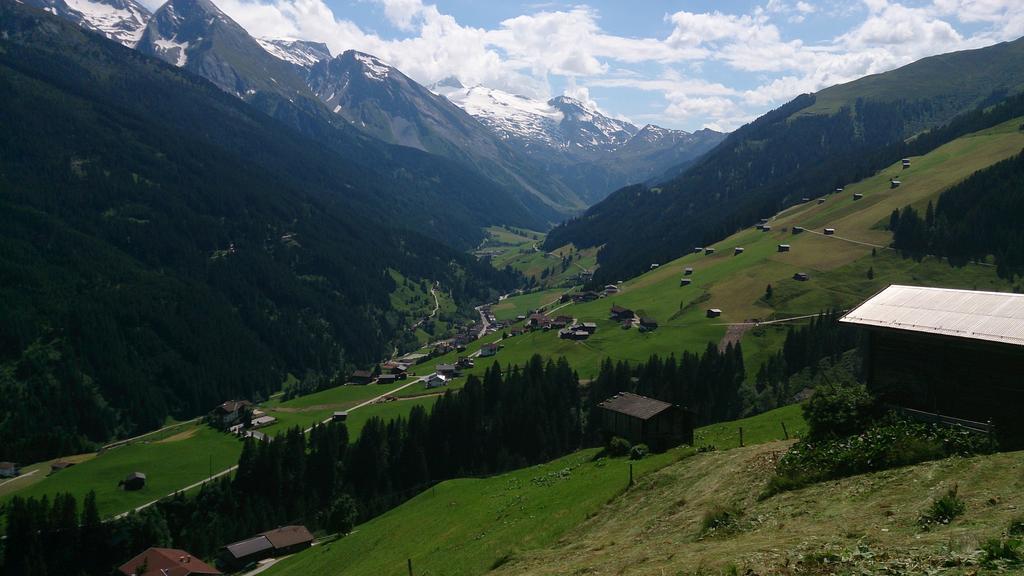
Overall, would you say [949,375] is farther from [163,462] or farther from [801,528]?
[163,462]

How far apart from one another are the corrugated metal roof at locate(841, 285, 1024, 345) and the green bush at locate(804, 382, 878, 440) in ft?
16.8

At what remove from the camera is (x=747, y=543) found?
24.9 m

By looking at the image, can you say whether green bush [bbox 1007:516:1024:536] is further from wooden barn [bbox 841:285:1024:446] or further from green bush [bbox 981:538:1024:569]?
wooden barn [bbox 841:285:1024:446]

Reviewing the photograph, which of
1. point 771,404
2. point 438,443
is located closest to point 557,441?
point 438,443

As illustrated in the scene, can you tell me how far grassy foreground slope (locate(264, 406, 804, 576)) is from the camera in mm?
Result: 44562

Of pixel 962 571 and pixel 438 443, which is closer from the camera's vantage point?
pixel 962 571

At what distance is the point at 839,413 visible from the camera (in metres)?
34.6

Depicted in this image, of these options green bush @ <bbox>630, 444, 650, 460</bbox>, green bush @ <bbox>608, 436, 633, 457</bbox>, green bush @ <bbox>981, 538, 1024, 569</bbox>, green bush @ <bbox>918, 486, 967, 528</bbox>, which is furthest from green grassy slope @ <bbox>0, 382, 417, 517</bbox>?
green bush @ <bbox>981, 538, 1024, 569</bbox>

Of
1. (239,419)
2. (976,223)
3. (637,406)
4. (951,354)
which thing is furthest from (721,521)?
(976,223)

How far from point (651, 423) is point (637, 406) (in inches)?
127

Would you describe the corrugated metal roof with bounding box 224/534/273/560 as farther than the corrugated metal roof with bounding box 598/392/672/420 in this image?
Yes

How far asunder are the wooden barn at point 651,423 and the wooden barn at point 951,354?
29254 millimetres

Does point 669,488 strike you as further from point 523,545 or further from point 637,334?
point 637,334

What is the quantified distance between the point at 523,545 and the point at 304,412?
13821 cm
